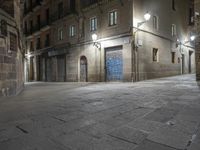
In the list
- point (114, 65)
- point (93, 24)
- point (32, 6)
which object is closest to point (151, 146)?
point (114, 65)

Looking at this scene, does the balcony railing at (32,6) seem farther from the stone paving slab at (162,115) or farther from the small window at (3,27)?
the stone paving slab at (162,115)

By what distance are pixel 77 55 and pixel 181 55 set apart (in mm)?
12392

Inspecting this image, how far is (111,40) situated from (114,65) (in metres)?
2.12

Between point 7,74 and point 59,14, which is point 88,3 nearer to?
point 59,14

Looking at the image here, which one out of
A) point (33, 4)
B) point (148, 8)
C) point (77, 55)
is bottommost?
point (77, 55)

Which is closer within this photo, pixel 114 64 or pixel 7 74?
pixel 7 74

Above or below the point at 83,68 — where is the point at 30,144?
below

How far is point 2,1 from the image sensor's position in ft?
24.1

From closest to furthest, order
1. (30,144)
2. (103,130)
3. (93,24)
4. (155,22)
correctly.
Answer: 1. (30,144)
2. (103,130)
3. (155,22)
4. (93,24)

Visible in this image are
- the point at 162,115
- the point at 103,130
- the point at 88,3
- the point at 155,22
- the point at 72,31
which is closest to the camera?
the point at 103,130

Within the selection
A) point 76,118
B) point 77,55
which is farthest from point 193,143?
point 77,55

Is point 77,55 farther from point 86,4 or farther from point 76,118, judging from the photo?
point 76,118

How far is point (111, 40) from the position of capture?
14.1 m

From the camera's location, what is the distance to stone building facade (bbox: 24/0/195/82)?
43.6 ft
